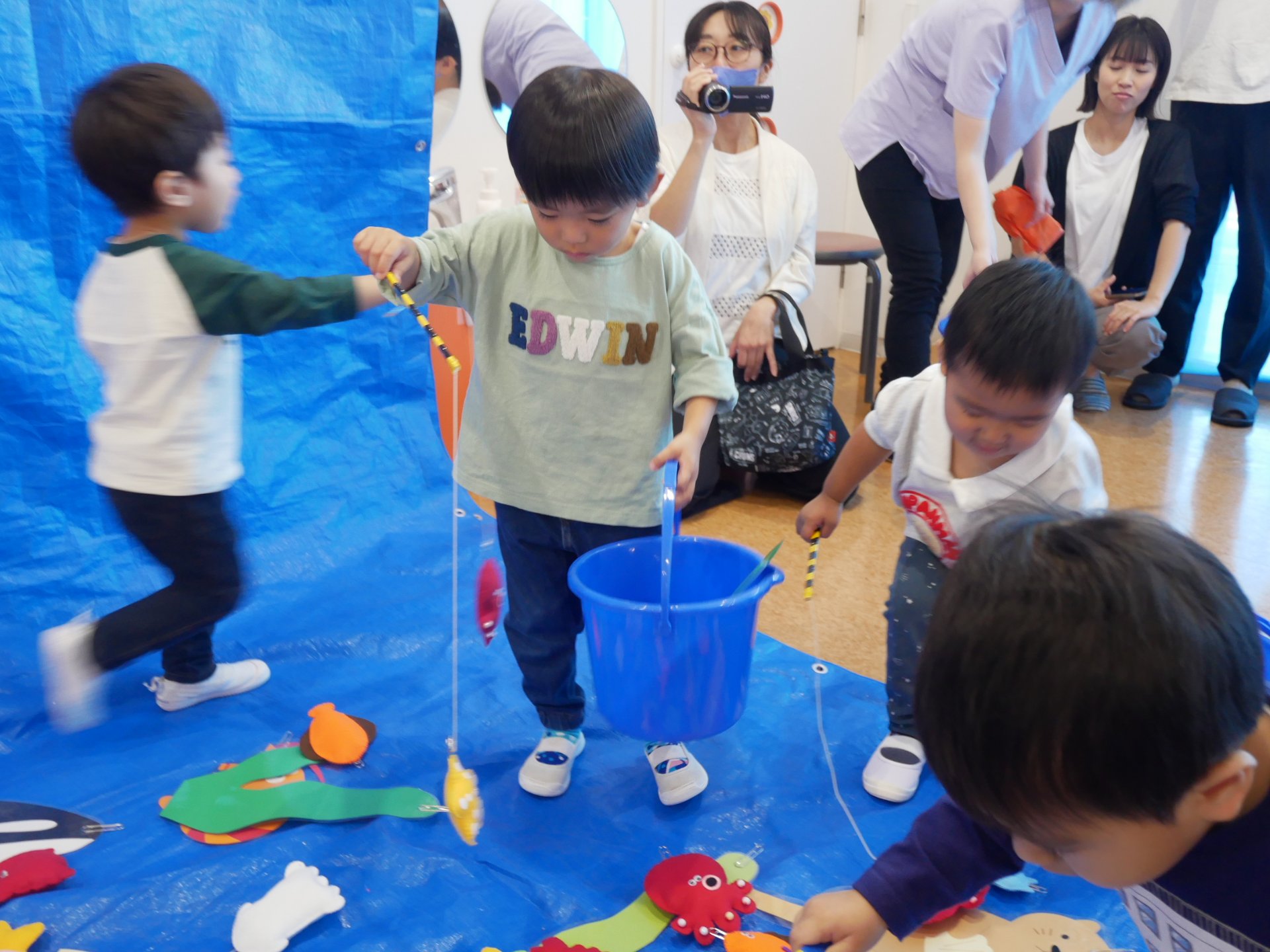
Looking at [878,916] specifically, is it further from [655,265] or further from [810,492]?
[810,492]

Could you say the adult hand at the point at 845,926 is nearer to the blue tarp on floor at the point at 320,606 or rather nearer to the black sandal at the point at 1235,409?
the blue tarp on floor at the point at 320,606

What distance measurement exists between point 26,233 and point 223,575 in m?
0.71

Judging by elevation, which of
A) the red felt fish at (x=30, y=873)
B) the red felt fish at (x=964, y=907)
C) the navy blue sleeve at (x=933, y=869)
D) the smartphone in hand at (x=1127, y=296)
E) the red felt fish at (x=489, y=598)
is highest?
the smartphone in hand at (x=1127, y=296)

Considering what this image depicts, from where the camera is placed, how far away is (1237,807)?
533 millimetres

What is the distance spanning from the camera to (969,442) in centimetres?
112

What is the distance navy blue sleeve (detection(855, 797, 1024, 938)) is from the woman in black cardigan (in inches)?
97.4

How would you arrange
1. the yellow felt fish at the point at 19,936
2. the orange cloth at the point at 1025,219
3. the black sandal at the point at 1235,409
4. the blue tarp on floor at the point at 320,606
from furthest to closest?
the black sandal at the point at 1235,409, the orange cloth at the point at 1025,219, the blue tarp on floor at the point at 320,606, the yellow felt fish at the point at 19,936

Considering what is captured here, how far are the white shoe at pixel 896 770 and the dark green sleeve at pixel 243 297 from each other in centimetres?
87

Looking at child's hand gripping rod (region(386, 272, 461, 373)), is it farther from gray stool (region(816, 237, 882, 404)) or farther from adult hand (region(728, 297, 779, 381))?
gray stool (region(816, 237, 882, 404))

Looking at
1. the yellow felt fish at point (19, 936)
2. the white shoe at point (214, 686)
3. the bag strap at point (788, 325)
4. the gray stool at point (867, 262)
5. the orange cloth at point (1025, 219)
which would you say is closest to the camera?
the yellow felt fish at point (19, 936)

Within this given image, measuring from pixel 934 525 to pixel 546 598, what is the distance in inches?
19.4

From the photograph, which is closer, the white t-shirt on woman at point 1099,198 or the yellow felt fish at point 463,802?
the yellow felt fish at point 463,802

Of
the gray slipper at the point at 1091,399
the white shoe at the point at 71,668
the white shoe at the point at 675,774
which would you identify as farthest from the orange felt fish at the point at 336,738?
the gray slipper at the point at 1091,399

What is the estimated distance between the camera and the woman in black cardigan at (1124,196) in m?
2.74
